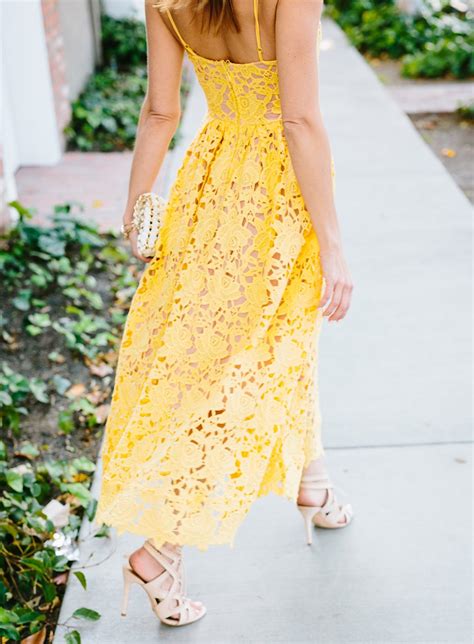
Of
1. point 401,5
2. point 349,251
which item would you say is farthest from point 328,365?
point 401,5

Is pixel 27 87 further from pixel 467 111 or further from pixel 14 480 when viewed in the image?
pixel 467 111

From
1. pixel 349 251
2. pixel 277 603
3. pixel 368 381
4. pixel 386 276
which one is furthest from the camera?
pixel 349 251

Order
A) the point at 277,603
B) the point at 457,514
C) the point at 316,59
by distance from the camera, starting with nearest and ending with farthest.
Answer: the point at 316,59, the point at 277,603, the point at 457,514

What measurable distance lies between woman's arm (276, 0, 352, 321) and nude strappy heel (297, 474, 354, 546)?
70 cm

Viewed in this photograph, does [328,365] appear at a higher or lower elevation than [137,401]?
lower

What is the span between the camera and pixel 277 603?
7.93 ft

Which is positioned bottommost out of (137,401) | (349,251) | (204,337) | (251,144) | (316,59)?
(349,251)

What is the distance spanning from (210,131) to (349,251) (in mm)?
2692

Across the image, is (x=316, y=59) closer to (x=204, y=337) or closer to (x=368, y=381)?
(x=204, y=337)

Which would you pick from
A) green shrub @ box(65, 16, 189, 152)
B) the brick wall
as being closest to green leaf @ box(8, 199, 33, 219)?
the brick wall

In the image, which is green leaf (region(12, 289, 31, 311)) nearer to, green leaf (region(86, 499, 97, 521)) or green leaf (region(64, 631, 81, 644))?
green leaf (region(86, 499, 97, 521))

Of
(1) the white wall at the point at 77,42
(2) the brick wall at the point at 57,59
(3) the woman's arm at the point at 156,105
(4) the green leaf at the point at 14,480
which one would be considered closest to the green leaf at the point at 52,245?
(4) the green leaf at the point at 14,480

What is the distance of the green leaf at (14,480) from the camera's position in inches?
110

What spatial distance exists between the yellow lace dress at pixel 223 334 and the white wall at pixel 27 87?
13.1 feet
